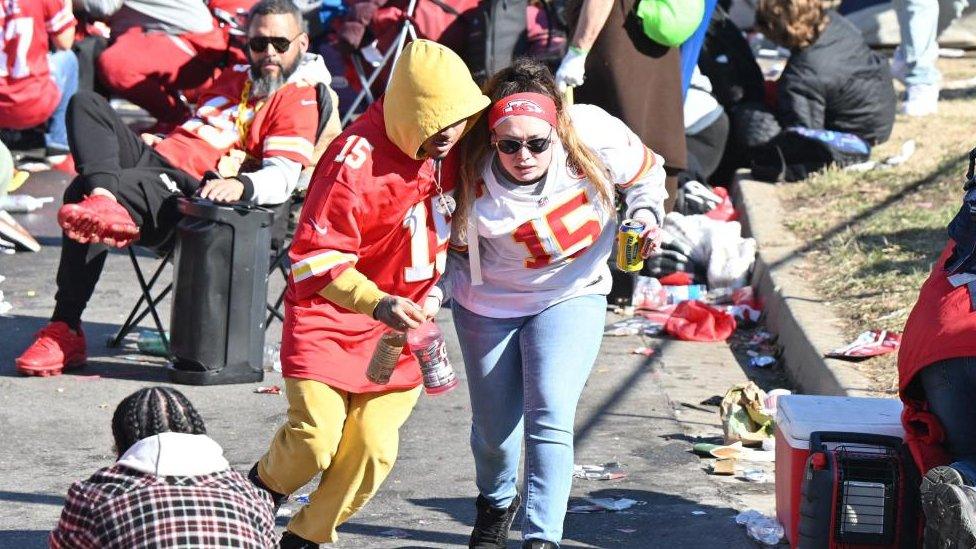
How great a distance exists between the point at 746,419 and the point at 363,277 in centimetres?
232

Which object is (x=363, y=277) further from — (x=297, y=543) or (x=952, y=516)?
(x=952, y=516)

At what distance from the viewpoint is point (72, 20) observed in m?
10.6

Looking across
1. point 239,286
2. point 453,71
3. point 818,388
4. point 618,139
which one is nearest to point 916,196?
point 818,388

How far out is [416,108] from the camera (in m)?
4.41

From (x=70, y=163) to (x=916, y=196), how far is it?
5.84 meters

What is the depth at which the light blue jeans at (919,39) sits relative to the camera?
37.7 feet

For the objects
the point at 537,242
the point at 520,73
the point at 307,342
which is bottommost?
the point at 307,342

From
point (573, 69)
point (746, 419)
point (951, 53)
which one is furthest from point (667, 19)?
point (951, 53)

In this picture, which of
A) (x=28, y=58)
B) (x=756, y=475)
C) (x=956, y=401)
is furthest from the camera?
(x=28, y=58)

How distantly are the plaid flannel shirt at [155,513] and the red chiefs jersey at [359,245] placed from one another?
1196 mm

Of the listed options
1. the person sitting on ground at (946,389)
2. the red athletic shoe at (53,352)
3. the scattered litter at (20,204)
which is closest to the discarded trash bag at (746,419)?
the person sitting on ground at (946,389)

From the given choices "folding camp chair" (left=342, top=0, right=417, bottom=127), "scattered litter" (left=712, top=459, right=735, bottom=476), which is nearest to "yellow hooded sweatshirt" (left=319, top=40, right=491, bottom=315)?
"scattered litter" (left=712, top=459, right=735, bottom=476)

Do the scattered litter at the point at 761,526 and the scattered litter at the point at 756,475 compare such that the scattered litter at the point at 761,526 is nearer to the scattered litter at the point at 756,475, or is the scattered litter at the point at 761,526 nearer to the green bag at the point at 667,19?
the scattered litter at the point at 756,475

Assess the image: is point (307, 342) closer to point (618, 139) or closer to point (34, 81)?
point (618, 139)
